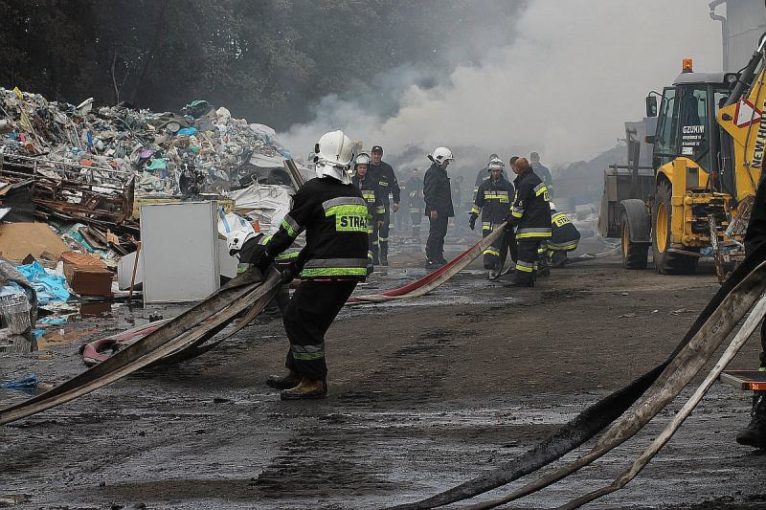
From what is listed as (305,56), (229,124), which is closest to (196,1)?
(305,56)

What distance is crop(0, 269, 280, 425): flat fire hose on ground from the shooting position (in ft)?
20.6

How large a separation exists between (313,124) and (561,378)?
118ft

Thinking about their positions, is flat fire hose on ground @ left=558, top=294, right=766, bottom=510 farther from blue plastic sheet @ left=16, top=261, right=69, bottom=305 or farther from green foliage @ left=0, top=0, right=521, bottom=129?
green foliage @ left=0, top=0, right=521, bottom=129

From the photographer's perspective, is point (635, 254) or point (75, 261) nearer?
point (75, 261)

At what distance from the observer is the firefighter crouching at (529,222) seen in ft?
48.6

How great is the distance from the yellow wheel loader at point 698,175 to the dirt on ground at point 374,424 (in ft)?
12.1

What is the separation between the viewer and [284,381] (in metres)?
7.65

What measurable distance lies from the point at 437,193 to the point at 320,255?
13.0 metres

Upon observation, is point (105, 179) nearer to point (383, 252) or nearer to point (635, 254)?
point (383, 252)

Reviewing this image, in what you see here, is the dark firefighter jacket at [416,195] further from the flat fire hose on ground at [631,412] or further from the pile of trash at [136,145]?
the flat fire hose on ground at [631,412]

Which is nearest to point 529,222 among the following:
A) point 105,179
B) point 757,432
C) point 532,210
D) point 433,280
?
point 532,210

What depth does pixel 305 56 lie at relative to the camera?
42.8 metres

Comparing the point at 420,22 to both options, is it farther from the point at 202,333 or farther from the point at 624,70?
the point at 202,333

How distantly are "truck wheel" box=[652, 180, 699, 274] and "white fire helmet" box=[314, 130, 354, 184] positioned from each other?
30.1ft
